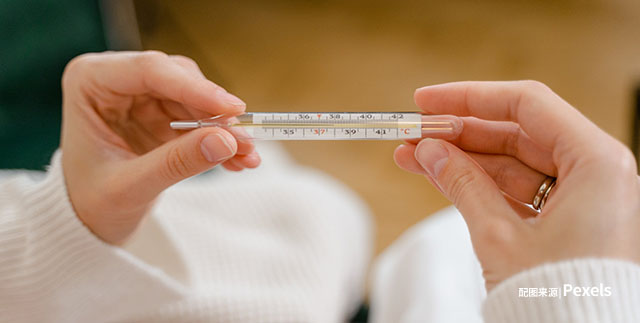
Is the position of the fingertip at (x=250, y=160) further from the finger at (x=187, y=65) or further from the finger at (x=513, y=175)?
the finger at (x=513, y=175)

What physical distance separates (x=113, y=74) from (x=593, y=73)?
1550mm

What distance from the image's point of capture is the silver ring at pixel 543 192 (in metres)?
0.54

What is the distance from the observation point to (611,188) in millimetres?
416

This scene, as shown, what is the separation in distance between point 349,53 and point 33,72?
1155mm

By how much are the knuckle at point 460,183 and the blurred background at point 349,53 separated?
495mm

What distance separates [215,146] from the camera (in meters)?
0.52

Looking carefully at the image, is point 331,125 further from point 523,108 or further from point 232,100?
point 523,108

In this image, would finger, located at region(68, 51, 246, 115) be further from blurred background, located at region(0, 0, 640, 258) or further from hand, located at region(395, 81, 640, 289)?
blurred background, located at region(0, 0, 640, 258)

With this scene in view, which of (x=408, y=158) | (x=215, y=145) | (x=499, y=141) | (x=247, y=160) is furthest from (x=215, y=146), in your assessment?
(x=499, y=141)

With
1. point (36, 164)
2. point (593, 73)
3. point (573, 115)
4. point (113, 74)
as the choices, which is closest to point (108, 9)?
point (36, 164)

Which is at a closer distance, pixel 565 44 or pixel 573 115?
pixel 573 115

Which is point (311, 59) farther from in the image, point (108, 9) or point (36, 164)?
point (36, 164)

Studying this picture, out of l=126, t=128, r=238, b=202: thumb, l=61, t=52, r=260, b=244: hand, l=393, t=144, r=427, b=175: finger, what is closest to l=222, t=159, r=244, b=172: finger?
l=61, t=52, r=260, b=244: hand

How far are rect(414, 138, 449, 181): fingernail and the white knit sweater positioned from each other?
158mm
